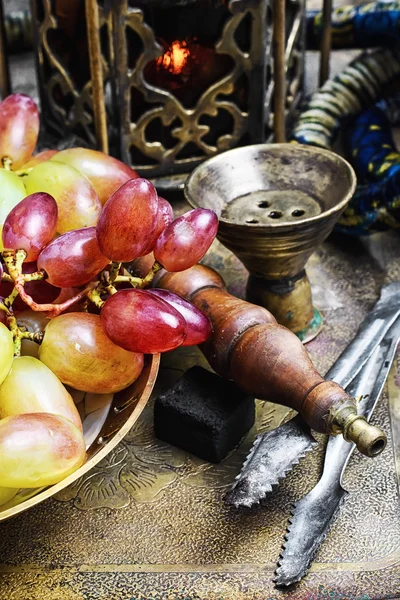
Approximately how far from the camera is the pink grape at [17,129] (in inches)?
28.5

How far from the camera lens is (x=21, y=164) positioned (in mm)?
742

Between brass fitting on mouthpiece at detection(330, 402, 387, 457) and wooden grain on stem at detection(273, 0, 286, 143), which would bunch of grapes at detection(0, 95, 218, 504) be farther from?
wooden grain on stem at detection(273, 0, 286, 143)

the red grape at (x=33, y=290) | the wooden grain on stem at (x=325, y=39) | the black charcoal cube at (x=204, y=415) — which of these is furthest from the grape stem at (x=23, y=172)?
the wooden grain on stem at (x=325, y=39)

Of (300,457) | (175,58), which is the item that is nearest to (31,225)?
(300,457)

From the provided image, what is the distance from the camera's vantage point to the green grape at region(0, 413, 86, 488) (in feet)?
1.63

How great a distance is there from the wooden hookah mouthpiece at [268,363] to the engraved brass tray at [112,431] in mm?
69

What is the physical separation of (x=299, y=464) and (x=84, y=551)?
7.1 inches

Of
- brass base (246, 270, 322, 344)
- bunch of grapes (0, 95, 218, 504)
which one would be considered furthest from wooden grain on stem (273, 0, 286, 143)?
bunch of grapes (0, 95, 218, 504)

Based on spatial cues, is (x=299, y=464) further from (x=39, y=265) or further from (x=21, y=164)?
(x=21, y=164)

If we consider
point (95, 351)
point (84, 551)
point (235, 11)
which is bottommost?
point (84, 551)

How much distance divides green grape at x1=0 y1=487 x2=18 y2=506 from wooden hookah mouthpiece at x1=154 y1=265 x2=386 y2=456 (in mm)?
197

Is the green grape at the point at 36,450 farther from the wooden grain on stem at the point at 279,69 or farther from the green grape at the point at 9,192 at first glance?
the wooden grain on stem at the point at 279,69

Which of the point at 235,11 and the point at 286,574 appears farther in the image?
the point at 235,11

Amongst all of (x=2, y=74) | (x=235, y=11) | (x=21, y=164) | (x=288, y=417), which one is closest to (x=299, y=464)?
(x=288, y=417)
